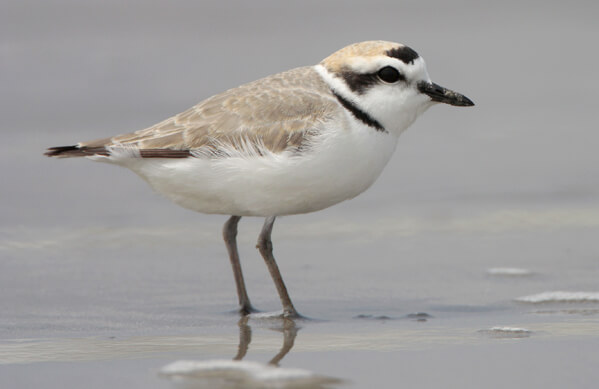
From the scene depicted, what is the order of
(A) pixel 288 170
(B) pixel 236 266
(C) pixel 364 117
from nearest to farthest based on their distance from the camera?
1. (A) pixel 288 170
2. (C) pixel 364 117
3. (B) pixel 236 266

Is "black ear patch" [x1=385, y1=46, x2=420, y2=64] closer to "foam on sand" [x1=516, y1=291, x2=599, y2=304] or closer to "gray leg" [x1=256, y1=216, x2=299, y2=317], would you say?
"gray leg" [x1=256, y1=216, x2=299, y2=317]

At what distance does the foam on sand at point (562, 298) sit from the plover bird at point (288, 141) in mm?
1252

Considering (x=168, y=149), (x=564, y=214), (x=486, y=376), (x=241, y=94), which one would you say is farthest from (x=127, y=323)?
(x=564, y=214)

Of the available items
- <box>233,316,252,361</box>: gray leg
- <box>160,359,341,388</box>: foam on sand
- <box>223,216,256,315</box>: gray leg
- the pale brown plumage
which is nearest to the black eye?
the pale brown plumage

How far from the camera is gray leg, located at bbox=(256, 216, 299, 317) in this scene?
19.1 feet

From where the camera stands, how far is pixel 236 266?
20.1 ft

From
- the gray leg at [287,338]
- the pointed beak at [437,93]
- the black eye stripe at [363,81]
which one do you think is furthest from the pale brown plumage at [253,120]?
the gray leg at [287,338]

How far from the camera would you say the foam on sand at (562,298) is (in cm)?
615

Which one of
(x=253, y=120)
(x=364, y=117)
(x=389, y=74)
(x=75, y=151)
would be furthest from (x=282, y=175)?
(x=75, y=151)

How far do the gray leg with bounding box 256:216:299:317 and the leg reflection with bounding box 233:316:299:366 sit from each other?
70mm

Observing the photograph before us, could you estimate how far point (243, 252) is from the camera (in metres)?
7.35

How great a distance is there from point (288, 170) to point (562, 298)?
1.87 m

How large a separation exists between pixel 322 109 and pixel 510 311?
1563 mm

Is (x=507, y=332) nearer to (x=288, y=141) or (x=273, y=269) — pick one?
(x=273, y=269)
